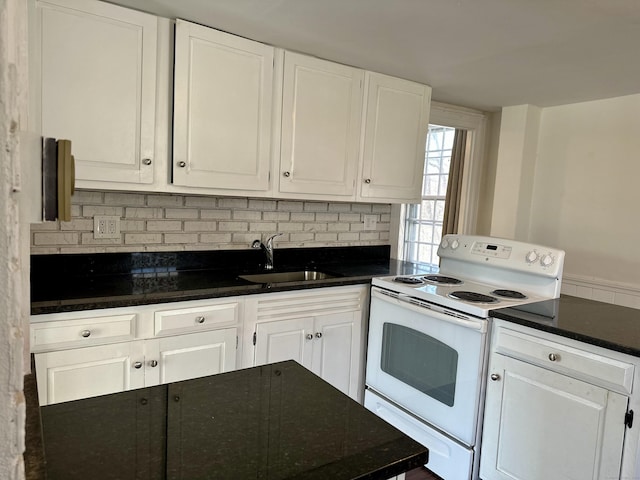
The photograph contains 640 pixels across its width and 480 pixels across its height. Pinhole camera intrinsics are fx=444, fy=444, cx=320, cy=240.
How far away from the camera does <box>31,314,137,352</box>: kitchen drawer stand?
1639 mm

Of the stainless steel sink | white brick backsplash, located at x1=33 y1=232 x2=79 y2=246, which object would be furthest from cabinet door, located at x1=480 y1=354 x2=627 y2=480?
white brick backsplash, located at x1=33 y1=232 x2=79 y2=246

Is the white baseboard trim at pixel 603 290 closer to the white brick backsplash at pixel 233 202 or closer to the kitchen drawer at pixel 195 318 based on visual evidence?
the white brick backsplash at pixel 233 202

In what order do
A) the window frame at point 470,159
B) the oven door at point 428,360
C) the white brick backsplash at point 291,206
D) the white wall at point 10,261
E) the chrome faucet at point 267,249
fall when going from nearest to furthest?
the white wall at point 10,261
the oven door at point 428,360
the chrome faucet at point 267,249
the white brick backsplash at point 291,206
the window frame at point 470,159

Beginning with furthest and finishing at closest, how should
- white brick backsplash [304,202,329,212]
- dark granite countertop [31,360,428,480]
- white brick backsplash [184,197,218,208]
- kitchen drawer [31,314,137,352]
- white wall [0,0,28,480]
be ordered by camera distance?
white brick backsplash [304,202,329,212] → white brick backsplash [184,197,218,208] → kitchen drawer [31,314,137,352] → dark granite countertop [31,360,428,480] → white wall [0,0,28,480]

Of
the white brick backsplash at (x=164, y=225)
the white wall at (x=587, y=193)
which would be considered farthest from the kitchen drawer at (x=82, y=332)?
the white wall at (x=587, y=193)

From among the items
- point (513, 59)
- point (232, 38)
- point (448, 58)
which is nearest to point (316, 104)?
point (232, 38)

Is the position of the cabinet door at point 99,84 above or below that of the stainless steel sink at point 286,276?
above

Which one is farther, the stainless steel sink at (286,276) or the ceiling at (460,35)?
the stainless steel sink at (286,276)

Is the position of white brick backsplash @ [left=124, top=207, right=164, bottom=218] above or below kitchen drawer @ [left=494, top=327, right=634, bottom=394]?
above

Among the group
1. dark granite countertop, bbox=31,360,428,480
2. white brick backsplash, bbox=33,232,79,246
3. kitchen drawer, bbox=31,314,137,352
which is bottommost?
kitchen drawer, bbox=31,314,137,352

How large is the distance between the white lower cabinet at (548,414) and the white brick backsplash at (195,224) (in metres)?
1.41

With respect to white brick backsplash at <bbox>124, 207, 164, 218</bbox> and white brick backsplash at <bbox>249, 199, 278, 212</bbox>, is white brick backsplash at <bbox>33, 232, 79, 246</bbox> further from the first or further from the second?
white brick backsplash at <bbox>249, 199, 278, 212</bbox>

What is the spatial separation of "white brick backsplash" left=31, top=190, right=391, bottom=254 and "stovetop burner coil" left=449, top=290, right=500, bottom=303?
109 centimetres

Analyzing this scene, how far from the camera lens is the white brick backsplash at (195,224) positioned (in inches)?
85.4
